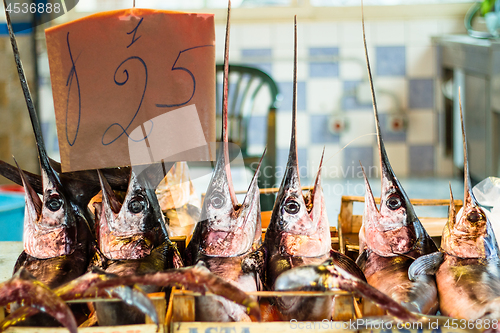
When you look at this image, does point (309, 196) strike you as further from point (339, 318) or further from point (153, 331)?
point (153, 331)

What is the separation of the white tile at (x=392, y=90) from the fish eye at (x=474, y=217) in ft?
10.6

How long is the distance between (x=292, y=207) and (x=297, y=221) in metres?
0.03

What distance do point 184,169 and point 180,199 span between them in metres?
0.10

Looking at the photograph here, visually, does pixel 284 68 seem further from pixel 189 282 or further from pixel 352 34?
pixel 189 282

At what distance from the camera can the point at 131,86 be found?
2.86 ft

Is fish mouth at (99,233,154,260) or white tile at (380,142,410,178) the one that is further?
white tile at (380,142,410,178)

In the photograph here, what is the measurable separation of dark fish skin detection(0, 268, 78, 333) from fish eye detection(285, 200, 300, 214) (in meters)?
0.40

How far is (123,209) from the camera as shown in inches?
31.0

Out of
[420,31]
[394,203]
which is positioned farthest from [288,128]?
[394,203]

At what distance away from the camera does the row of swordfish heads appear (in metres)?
0.71

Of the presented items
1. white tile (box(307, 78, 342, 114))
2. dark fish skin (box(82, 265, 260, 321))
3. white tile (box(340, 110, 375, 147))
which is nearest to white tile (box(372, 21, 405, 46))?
white tile (box(307, 78, 342, 114))

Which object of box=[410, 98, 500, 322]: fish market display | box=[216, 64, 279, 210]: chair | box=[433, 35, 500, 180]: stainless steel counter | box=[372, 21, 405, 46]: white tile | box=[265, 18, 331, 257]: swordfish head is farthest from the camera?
box=[372, 21, 405, 46]: white tile

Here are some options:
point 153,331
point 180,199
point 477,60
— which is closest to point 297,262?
point 153,331

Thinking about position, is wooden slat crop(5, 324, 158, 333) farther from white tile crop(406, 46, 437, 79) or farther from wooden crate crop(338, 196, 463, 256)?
white tile crop(406, 46, 437, 79)
